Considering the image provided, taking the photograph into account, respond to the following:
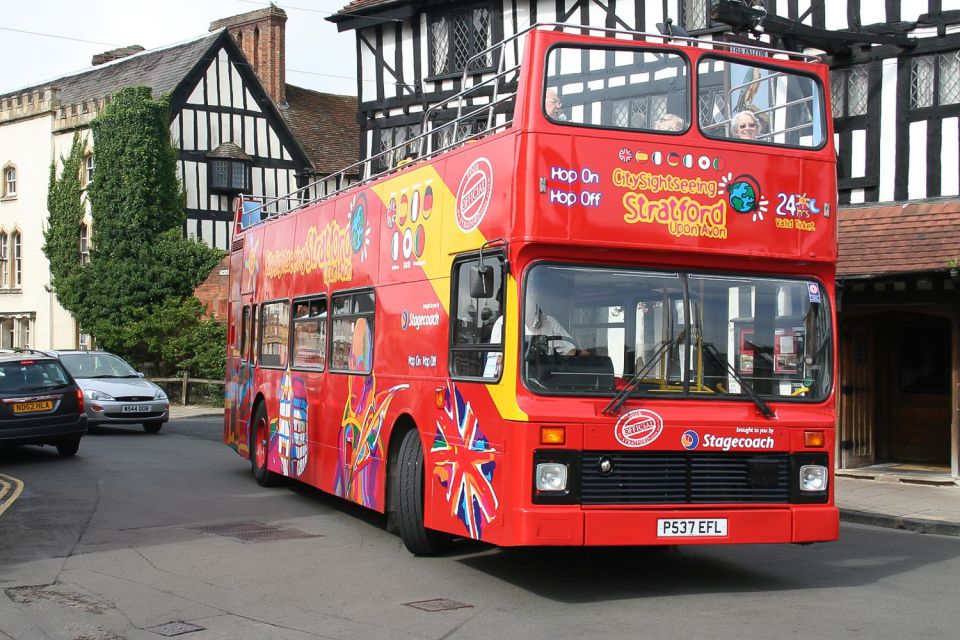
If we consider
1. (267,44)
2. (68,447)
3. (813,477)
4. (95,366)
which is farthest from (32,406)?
(267,44)

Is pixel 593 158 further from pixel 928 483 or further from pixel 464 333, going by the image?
pixel 928 483

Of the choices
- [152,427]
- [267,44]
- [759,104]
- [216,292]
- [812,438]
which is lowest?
[152,427]

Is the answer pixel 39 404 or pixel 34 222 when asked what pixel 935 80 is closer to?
pixel 39 404

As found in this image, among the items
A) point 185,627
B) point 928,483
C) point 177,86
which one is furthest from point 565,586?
point 177,86

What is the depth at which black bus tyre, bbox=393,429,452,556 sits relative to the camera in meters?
10.0

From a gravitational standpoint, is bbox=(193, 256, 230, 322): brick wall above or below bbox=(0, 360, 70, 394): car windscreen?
above

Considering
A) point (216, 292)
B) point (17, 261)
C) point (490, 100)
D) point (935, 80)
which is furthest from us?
point (17, 261)

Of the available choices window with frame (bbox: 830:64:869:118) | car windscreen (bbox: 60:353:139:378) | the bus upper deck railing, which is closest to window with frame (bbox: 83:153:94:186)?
car windscreen (bbox: 60:353:139:378)

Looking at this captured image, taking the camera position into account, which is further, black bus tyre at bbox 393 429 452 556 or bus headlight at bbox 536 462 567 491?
black bus tyre at bbox 393 429 452 556

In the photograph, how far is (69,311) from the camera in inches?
1832

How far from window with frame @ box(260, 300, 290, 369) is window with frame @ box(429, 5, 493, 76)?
11.1 metres

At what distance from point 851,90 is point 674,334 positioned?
11.3m

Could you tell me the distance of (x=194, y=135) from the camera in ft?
149

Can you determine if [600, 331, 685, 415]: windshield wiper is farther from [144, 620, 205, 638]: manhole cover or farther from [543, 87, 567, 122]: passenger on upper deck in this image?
[144, 620, 205, 638]: manhole cover
